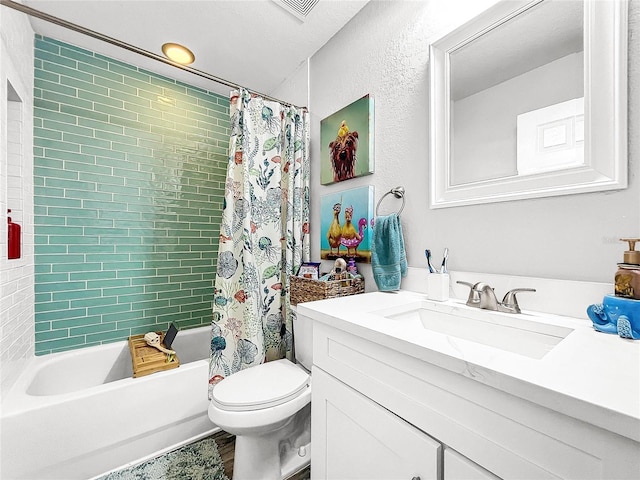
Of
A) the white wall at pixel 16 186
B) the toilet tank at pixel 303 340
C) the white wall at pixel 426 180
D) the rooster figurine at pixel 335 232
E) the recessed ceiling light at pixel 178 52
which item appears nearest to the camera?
the white wall at pixel 426 180

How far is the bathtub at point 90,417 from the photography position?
1.16 metres

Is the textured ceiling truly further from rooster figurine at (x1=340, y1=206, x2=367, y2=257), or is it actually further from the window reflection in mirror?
rooster figurine at (x1=340, y1=206, x2=367, y2=257)

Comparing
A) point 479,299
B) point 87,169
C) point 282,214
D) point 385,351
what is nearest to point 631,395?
point 385,351

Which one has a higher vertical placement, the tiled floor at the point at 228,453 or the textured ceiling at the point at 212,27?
the textured ceiling at the point at 212,27

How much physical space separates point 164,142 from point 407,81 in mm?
1815

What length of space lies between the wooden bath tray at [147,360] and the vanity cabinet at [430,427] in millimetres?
1049

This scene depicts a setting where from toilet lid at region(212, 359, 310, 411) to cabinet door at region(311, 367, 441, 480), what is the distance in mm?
280

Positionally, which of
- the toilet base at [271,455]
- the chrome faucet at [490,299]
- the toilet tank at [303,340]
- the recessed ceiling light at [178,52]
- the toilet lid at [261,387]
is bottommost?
the toilet base at [271,455]

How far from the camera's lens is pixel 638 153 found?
2.30 ft

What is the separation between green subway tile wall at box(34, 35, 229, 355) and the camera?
171 cm

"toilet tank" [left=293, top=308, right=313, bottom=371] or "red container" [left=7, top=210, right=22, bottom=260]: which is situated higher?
"red container" [left=7, top=210, right=22, bottom=260]

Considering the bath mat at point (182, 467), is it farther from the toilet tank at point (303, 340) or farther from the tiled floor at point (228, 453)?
the toilet tank at point (303, 340)

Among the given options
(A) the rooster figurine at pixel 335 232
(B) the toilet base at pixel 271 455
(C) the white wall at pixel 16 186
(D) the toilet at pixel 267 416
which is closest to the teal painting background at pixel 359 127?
(A) the rooster figurine at pixel 335 232

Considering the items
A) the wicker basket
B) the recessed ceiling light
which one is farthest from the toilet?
the recessed ceiling light
